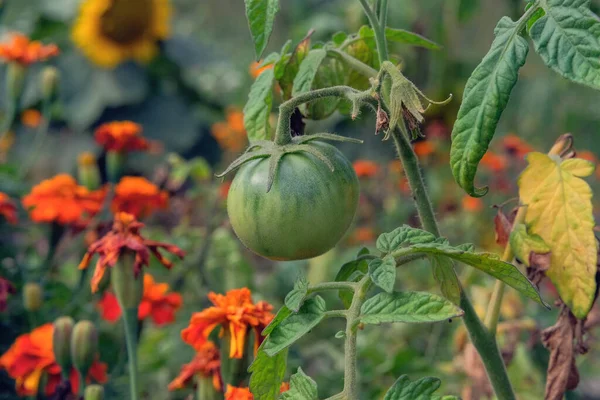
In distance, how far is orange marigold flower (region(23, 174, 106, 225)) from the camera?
1271mm

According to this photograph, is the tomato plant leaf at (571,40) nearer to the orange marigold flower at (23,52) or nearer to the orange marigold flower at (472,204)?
the orange marigold flower at (23,52)

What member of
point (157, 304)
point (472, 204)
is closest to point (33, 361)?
point (157, 304)

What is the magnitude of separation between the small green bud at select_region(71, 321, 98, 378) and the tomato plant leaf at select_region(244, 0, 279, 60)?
46cm

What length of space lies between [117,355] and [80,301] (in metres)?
0.15

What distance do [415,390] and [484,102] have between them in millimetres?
224

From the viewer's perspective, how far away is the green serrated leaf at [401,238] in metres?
0.65

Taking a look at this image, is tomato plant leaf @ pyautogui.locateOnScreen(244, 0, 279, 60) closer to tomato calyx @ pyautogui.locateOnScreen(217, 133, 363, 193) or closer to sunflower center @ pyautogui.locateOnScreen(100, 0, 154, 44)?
tomato calyx @ pyautogui.locateOnScreen(217, 133, 363, 193)

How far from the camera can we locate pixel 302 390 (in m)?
0.64

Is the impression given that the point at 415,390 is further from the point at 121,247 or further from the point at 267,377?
the point at 121,247

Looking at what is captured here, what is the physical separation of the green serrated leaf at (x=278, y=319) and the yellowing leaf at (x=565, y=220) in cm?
25

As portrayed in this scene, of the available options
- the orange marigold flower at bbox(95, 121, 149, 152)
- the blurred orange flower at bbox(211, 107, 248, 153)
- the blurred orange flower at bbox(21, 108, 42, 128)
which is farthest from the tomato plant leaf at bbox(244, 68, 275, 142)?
the blurred orange flower at bbox(21, 108, 42, 128)

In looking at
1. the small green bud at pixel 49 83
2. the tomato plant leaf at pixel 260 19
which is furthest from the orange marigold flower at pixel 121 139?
the tomato plant leaf at pixel 260 19

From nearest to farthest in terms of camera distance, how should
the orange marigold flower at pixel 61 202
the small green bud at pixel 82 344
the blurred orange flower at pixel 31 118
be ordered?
the small green bud at pixel 82 344, the orange marigold flower at pixel 61 202, the blurred orange flower at pixel 31 118

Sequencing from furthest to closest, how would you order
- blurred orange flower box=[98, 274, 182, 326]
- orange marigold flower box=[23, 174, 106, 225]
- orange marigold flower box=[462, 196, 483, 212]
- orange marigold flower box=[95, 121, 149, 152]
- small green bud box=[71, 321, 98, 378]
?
1. orange marigold flower box=[462, 196, 483, 212]
2. orange marigold flower box=[95, 121, 149, 152]
3. orange marigold flower box=[23, 174, 106, 225]
4. blurred orange flower box=[98, 274, 182, 326]
5. small green bud box=[71, 321, 98, 378]
